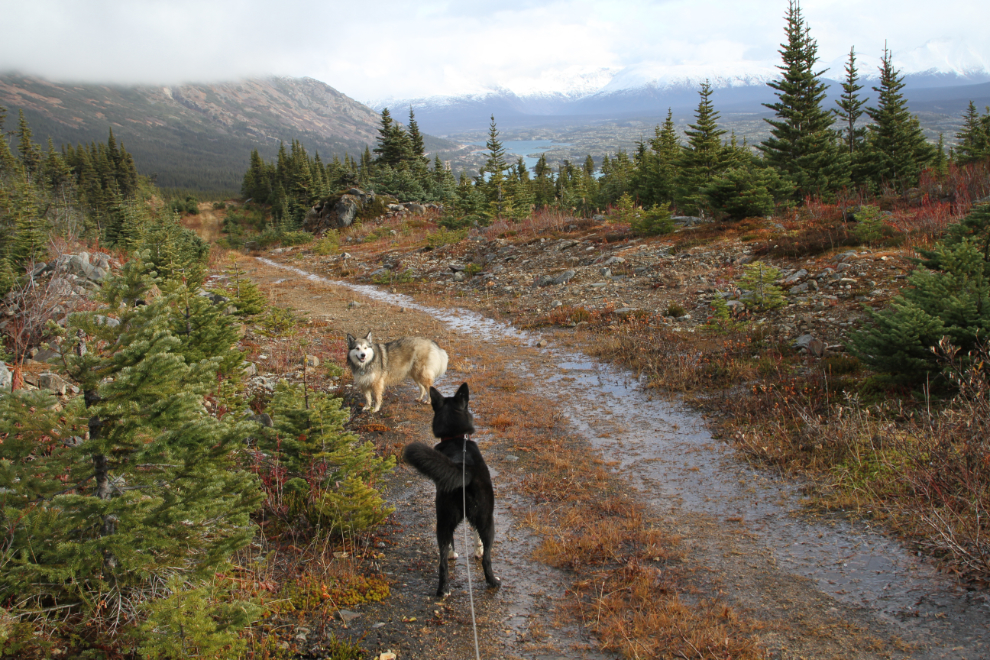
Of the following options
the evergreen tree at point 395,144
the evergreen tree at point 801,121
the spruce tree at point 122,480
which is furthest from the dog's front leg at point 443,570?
the evergreen tree at point 395,144

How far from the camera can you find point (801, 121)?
94.5ft

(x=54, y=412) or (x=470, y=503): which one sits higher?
(x=54, y=412)

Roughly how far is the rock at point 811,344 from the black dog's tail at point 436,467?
7.46m

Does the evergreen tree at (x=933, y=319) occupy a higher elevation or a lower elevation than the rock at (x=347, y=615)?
higher

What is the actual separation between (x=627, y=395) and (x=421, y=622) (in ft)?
18.6

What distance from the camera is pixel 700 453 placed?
243 inches

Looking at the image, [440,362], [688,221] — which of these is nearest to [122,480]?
[440,362]

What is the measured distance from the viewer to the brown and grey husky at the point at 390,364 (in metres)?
7.98

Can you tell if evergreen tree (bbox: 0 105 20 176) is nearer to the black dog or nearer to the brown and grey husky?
the brown and grey husky

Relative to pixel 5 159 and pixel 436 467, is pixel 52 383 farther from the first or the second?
pixel 5 159

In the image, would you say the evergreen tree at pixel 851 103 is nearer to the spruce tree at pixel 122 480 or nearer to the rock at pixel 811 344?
the rock at pixel 811 344

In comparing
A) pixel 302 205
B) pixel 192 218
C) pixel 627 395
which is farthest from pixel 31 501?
pixel 192 218

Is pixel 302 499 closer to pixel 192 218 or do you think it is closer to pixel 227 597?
pixel 227 597

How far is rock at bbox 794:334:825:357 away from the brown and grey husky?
6423 mm
